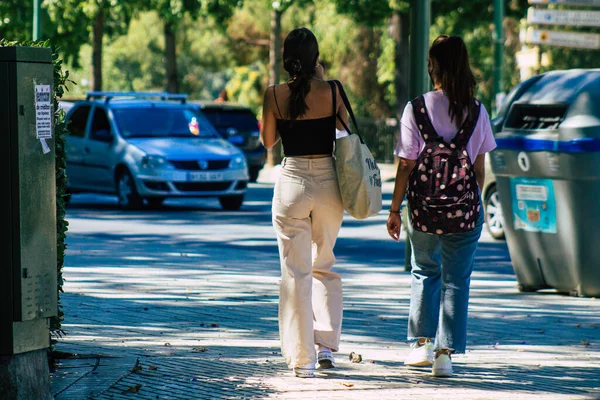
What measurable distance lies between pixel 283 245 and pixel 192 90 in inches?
2423

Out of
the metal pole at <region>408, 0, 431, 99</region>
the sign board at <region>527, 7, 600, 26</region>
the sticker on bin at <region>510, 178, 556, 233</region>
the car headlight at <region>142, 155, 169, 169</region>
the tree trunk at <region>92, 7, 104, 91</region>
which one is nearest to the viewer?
the sticker on bin at <region>510, 178, 556, 233</region>

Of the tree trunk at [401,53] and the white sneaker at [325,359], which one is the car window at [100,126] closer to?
the tree trunk at [401,53]

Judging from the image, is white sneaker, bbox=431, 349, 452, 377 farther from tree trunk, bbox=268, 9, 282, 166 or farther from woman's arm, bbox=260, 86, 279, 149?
tree trunk, bbox=268, 9, 282, 166

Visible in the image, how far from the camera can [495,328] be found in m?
8.00

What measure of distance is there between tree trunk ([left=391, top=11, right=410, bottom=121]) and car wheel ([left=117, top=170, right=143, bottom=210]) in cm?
1148

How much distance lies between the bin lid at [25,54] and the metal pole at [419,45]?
5.75 m

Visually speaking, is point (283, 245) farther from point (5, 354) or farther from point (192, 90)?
point (192, 90)

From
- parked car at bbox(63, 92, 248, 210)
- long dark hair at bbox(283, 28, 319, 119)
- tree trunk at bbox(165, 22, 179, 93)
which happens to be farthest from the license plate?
tree trunk at bbox(165, 22, 179, 93)

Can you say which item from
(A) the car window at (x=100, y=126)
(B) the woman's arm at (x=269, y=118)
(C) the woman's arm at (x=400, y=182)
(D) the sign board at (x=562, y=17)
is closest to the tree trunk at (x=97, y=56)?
(A) the car window at (x=100, y=126)

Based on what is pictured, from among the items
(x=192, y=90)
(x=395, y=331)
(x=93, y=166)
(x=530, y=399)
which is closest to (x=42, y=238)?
(x=530, y=399)

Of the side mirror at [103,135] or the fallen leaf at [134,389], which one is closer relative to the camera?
the fallen leaf at [134,389]

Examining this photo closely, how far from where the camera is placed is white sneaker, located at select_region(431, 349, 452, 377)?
6.27 m

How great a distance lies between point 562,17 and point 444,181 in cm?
1584

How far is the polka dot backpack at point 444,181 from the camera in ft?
20.5
